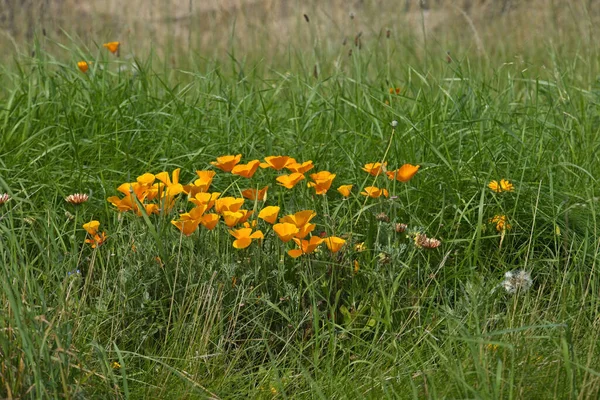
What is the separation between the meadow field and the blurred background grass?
0.89m

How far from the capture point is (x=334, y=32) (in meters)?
7.41

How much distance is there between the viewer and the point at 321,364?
2438 mm

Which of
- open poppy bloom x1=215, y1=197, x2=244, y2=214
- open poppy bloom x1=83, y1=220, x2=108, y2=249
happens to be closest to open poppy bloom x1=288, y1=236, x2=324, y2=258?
open poppy bloom x1=215, y1=197, x2=244, y2=214

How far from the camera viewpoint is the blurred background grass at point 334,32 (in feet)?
16.6

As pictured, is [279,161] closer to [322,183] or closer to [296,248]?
[322,183]

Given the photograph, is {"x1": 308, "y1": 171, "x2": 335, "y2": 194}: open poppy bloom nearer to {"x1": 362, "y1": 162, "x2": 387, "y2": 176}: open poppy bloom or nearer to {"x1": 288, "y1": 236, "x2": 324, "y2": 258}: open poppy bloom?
{"x1": 362, "y1": 162, "x2": 387, "y2": 176}: open poppy bloom

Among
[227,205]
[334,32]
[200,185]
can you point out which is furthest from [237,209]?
[334,32]

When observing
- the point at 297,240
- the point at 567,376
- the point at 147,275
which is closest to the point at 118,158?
the point at 147,275

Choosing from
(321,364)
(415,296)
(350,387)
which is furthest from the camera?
(415,296)

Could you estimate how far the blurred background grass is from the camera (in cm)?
507

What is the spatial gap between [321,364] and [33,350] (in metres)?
0.87

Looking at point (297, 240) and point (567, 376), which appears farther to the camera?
point (297, 240)

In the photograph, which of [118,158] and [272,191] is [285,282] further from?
[118,158]

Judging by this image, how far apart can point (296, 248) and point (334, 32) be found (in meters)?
5.06
